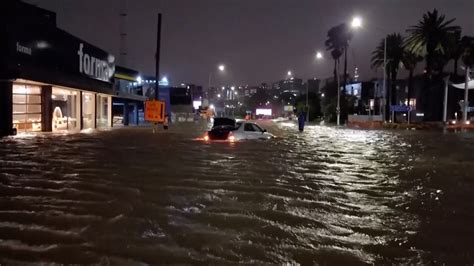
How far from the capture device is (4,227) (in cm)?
657

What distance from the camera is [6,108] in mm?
23625

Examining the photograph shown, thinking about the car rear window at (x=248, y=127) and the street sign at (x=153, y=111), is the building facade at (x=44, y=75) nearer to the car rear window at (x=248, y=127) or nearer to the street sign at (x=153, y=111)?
the street sign at (x=153, y=111)

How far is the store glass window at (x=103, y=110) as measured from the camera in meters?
42.5

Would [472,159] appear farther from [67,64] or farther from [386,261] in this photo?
[67,64]

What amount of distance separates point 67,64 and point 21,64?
678 centimetres

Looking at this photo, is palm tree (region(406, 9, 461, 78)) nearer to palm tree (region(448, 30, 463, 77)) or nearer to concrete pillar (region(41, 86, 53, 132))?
palm tree (region(448, 30, 463, 77))

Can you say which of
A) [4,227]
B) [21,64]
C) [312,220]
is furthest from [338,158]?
[21,64]

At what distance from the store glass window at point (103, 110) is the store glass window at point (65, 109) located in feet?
21.6

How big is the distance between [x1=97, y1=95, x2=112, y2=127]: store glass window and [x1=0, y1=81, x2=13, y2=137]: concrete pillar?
680 inches

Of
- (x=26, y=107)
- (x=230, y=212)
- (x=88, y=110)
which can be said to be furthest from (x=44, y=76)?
(x=230, y=212)

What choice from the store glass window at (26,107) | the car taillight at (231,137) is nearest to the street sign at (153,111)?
the store glass window at (26,107)

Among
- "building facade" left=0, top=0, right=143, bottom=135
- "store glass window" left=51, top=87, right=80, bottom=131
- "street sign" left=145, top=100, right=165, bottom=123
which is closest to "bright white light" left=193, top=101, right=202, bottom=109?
"building facade" left=0, top=0, right=143, bottom=135

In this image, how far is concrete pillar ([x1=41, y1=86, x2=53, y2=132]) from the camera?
94.5ft

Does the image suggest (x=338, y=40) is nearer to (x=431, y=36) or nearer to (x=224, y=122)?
(x=431, y=36)
